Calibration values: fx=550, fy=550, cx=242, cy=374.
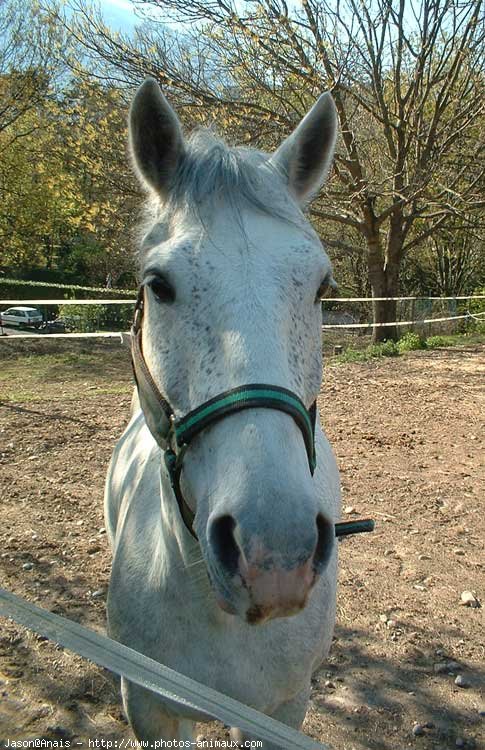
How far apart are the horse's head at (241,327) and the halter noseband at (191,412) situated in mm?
21

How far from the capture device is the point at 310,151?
206cm

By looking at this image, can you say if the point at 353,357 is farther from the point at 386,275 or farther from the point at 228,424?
the point at 228,424

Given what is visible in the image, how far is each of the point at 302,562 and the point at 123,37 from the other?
13568 millimetres

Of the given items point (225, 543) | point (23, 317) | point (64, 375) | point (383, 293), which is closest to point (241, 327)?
point (225, 543)

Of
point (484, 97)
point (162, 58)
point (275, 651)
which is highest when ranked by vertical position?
point (162, 58)

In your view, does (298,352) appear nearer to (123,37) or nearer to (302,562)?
(302,562)

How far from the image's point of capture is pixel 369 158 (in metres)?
14.3

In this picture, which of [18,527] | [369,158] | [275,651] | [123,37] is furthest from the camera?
[369,158]

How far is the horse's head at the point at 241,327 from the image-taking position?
3.90 ft

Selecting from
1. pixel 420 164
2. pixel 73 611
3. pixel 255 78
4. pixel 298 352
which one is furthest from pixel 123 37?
pixel 298 352

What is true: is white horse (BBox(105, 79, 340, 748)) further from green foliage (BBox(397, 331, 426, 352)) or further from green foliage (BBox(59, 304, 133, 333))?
green foliage (BBox(59, 304, 133, 333))

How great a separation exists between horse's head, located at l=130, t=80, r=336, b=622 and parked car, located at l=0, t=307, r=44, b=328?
20.9m

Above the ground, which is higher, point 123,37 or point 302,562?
point 123,37

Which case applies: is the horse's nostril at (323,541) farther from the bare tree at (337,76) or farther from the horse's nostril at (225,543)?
the bare tree at (337,76)
